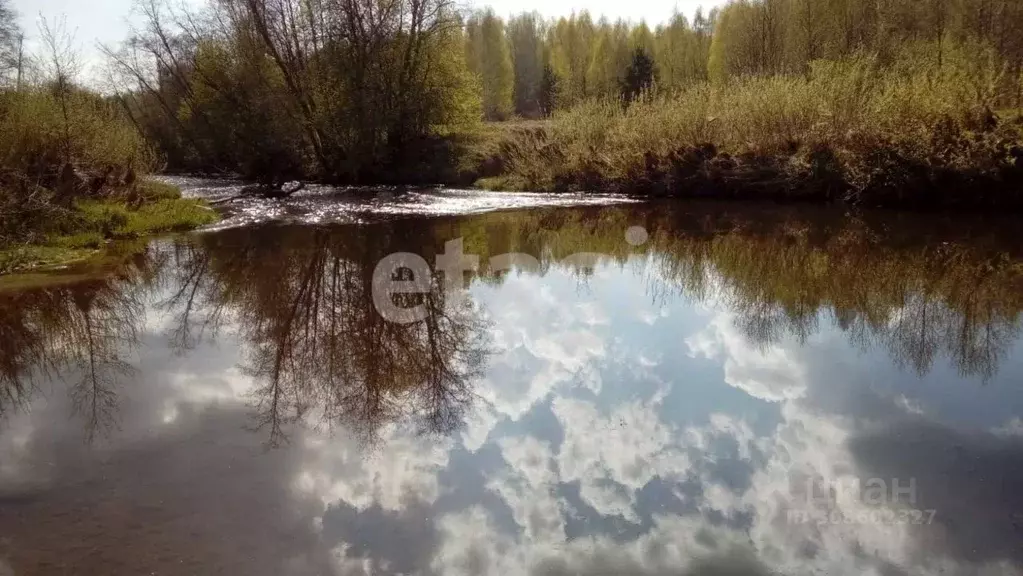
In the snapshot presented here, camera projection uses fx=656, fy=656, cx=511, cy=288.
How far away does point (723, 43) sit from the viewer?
47.9 m

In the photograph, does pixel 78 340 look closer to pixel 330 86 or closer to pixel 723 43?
pixel 330 86

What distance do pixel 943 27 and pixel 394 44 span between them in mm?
24352

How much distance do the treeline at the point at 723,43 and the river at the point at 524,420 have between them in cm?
1143

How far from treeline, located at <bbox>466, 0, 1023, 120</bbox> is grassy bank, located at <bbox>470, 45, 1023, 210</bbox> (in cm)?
130

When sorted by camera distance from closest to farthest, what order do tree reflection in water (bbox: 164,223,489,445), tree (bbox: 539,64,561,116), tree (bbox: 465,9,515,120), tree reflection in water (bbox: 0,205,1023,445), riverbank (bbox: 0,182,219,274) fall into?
tree reflection in water (bbox: 164,223,489,445) → tree reflection in water (bbox: 0,205,1023,445) → riverbank (bbox: 0,182,219,274) → tree (bbox: 539,64,561,116) → tree (bbox: 465,9,515,120)

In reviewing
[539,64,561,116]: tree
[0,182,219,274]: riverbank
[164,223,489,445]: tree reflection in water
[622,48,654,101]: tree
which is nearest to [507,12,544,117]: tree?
[539,64,561,116]: tree

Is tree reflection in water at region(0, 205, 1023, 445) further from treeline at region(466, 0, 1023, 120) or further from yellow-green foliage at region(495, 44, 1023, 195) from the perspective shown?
treeline at region(466, 0, 1023, 120)

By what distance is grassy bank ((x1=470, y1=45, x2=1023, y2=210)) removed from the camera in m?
14.0

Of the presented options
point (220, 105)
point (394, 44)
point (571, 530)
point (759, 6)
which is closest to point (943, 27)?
point (759, 6)

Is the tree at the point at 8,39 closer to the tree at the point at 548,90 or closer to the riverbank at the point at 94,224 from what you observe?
the riverbank at the point at 94,224

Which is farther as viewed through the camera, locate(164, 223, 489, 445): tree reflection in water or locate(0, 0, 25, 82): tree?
locate(0, 0, 25, 82): tree

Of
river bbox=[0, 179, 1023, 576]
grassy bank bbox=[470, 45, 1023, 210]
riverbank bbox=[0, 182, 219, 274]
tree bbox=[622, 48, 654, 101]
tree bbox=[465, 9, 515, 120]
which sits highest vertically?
tree bbox=[465, 9, 515, 120]

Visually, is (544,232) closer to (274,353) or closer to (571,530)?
(274,353)

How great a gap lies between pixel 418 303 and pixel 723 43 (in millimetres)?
46468
